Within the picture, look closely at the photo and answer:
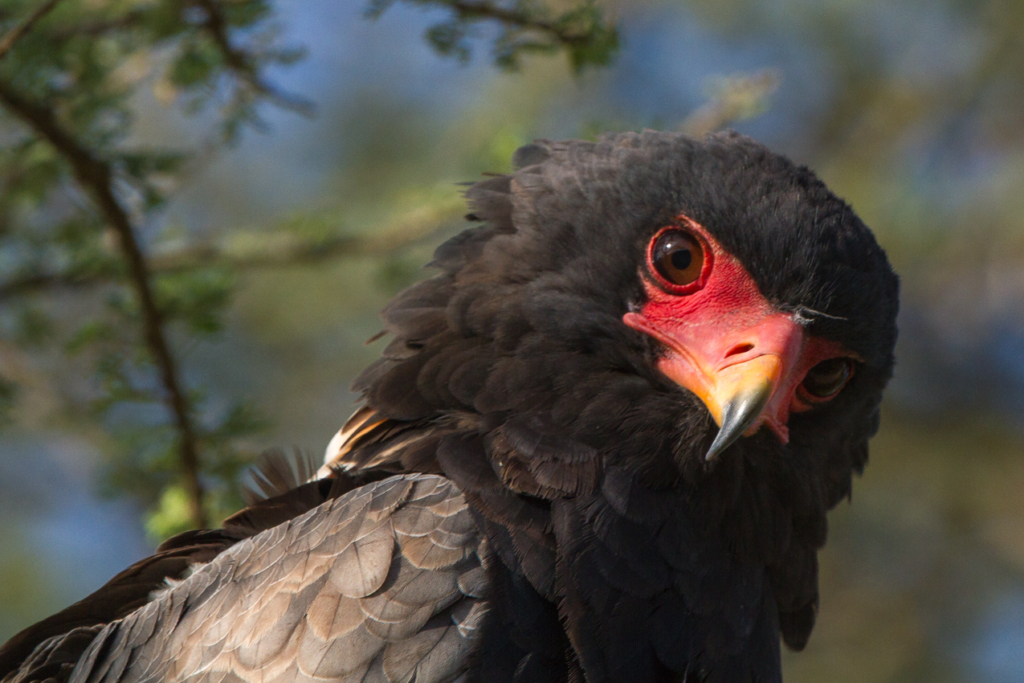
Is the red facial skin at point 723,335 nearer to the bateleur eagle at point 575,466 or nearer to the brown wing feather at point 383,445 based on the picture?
the bateleur eagle at point 575,466

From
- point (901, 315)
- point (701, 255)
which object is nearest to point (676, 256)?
point (701, 255)

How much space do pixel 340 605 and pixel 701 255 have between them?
154cm

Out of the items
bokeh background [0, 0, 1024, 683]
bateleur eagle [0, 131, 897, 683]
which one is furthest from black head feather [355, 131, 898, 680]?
bokeh background [0, 0, 1024, 683]

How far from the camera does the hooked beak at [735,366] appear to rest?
281 centimetres

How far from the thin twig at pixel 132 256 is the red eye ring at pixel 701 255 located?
216 centimetres

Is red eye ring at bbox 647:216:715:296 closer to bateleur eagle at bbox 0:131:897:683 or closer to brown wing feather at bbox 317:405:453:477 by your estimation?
bateleur eagle at bbox 0:131:897:683

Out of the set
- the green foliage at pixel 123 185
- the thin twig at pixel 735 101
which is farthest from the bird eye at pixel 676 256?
the green foliage at pixel 123 185

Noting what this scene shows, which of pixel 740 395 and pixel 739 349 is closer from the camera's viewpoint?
pixel 740 395

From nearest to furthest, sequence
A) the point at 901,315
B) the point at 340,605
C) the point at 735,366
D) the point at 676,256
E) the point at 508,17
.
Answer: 1. the point at 340,605
2. the point at 735,366
3. the point at 676,256
4. the point at 508,17
5. the point at 901,315

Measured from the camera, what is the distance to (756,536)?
333 centimetres

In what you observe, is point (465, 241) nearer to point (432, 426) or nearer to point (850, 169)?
point (432, 426)

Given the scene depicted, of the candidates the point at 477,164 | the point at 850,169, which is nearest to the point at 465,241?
the point at 477,164

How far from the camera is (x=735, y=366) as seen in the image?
295 cm

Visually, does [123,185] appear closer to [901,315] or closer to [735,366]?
[735,366]
